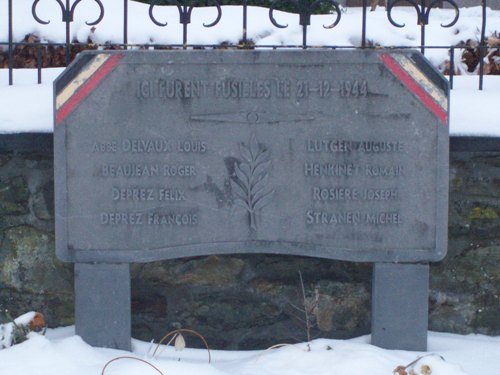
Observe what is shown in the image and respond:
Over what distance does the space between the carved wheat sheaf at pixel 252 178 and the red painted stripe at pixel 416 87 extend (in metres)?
0.59

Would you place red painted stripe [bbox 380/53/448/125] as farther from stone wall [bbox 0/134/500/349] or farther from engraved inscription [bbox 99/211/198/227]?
engraved inscription [bbox 99/211/198/227]

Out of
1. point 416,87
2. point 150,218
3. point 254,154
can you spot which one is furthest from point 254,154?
point 416,87

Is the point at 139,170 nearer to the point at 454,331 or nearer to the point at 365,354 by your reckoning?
the point at 365,354

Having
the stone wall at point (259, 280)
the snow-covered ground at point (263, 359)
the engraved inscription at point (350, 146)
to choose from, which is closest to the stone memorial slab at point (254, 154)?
the engraved inscription at point (350, 146)

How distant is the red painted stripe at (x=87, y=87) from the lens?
3.31 m

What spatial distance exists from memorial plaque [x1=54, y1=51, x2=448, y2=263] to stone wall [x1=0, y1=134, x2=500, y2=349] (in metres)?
0.24

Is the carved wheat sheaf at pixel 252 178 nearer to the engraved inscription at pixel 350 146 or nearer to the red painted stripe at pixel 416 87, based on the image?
the engraved inscription at pixel 350 146

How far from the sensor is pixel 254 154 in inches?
131

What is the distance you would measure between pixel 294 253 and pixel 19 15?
8.51ft

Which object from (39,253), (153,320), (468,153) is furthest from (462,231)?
(39,253)

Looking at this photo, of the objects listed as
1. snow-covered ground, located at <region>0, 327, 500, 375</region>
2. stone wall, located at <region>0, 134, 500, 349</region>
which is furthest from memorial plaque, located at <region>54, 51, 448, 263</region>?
snow-covered ground, located at <region>0, 327, 500, 375</region>

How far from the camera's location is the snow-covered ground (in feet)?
10.4

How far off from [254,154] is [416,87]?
683 millimetres

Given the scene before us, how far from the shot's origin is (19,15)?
5.02 meters
